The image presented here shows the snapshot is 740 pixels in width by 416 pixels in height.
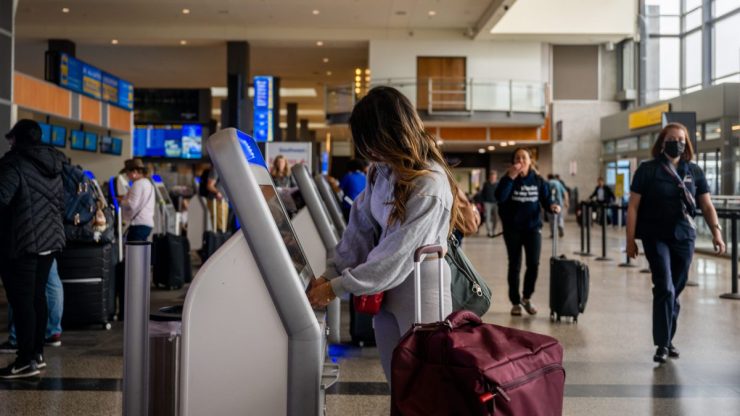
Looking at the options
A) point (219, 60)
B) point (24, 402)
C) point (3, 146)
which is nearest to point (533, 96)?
point (219, 60)

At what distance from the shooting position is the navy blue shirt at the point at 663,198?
503 centimetres

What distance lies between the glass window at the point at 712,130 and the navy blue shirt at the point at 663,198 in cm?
1181

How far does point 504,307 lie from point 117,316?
369 cm

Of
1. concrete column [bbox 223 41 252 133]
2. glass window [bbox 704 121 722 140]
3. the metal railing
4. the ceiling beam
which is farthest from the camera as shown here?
the metal railing

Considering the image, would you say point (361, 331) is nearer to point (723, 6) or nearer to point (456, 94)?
point (723, 6)

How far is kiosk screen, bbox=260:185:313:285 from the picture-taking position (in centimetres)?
239

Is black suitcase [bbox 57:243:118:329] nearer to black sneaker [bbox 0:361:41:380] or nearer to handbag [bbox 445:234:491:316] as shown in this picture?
black sneaker [bbox 0:361:41:380]

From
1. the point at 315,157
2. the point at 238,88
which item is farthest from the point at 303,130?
the point at 315,157

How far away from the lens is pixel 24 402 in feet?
13.4

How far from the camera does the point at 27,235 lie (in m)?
4.59

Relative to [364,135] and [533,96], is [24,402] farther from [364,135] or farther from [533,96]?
[533,96]

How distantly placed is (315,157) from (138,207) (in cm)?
1514

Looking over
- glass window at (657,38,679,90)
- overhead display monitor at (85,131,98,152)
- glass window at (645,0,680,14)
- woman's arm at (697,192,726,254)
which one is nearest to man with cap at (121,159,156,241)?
woman's arm at (697,192,726,254)

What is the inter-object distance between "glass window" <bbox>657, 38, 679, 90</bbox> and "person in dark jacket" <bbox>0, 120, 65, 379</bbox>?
77.5ft
